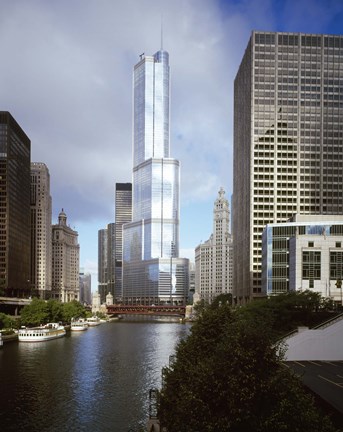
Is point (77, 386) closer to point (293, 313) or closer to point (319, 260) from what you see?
point (293, 313)

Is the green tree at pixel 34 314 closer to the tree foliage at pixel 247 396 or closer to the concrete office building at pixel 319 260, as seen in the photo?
the concrete office building at pixel 319 260

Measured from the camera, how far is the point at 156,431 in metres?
A: 50.7

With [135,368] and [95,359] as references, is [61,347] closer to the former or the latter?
[95,359]

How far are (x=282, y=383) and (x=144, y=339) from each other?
141085mm

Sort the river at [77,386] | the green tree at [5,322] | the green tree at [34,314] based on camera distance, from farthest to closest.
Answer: the green tree at [34,314]
the green tree at [5,322]
the river at [77,386]

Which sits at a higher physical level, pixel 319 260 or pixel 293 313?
pixel 319 260

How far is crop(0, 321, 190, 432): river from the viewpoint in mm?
61750

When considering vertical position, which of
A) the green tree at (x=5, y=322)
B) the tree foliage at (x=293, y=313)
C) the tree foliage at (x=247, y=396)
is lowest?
the green tree at (x=5, y=322)

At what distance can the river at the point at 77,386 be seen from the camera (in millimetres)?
61750

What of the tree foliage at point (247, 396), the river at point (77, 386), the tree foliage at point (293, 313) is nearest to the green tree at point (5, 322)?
the river at point (77, 386)

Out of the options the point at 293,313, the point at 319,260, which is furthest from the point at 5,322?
the point at 293,313

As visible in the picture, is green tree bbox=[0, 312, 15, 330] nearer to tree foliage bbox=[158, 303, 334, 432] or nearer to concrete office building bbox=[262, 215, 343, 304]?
concrete office building bbox=[262, 215, 343, 304]

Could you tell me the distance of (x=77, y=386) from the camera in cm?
8306

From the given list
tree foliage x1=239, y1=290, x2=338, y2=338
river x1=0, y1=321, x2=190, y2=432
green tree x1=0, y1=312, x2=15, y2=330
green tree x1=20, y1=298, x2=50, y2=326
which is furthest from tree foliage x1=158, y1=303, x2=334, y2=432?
green tree x1=20, y1=298, x2=50, y2=326
